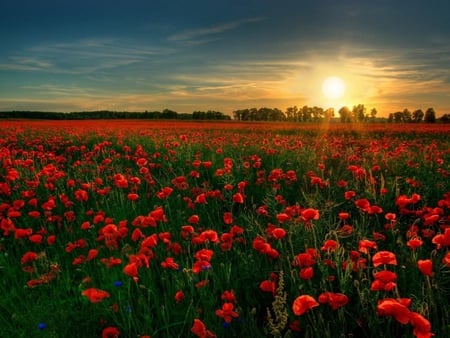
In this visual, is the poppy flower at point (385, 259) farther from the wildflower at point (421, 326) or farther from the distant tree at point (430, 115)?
the distant tree at point (430, 115)

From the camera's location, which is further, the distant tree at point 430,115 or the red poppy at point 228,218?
the distant tree at point 430,115

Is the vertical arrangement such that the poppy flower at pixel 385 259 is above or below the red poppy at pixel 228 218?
above

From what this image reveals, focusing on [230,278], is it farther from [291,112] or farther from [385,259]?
[291,112]

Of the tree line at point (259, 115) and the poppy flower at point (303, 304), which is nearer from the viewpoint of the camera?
the poppy flower at point (303, 304)

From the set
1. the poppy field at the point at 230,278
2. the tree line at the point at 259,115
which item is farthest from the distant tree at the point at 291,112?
the poppy field at the point at 230,278

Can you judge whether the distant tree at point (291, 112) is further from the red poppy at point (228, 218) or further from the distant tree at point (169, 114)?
the red poppy at point (228, 218)

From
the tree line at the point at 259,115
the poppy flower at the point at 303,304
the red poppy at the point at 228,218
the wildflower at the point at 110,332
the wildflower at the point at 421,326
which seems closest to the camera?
the wildflower at the point at 421,326

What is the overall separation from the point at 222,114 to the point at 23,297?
7767cm

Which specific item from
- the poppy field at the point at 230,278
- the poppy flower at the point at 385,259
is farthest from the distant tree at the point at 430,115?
the poppy flower at the point at 385,259

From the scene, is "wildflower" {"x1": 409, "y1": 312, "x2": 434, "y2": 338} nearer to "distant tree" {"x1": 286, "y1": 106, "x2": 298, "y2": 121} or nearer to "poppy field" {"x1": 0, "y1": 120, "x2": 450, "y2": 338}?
"poppy field" {"x1": 0, "y1": 120, "x2": 450, "y2": 338}

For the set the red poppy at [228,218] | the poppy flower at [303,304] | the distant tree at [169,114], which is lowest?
the red poppy at [228,218]

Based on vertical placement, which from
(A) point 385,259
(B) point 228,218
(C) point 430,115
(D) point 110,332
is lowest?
(D) point 110,332

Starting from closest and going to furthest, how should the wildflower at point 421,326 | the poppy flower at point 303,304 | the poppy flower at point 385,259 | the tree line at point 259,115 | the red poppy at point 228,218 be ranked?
the wildflower at point 421,326 → the poppy flower at point 303,304 → the poppy flower at point 385,259 → the red poppy at point 228,218 → the tree line at point 259,115

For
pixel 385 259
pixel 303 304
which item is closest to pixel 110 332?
pixel 303 304
